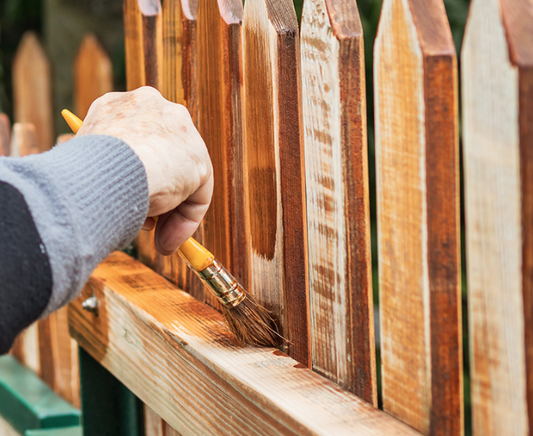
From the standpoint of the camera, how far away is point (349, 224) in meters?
0.90

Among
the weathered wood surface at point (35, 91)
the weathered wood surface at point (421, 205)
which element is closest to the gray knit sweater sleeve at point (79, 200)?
the weathered wood surface at point (421, 205)

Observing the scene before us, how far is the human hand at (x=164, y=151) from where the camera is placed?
3.15ft

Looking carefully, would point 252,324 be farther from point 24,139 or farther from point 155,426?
point 24,139

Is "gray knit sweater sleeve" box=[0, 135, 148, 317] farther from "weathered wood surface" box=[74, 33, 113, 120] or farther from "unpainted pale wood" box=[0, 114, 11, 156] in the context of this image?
"weathered wood surface" box=[74, 33, 113, 120]

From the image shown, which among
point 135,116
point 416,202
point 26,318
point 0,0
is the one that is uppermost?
point 0,0

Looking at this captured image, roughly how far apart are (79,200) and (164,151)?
0.56 ft

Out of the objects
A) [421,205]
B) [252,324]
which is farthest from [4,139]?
[421,205]

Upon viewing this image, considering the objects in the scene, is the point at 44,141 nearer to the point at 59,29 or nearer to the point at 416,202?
the point at 59,29

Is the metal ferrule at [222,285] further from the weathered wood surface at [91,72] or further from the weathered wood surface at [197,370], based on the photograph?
the weathered wood surface at [91,72]

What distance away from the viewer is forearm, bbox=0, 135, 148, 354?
79 cm

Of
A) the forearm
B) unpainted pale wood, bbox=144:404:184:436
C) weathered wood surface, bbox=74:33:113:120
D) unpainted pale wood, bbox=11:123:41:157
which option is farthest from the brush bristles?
weathered wood surface, bbox=74:33:113:120

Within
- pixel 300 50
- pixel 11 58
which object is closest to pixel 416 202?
pixel 300 50

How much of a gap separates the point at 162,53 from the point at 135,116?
50 centimetres

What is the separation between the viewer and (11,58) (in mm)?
4207
